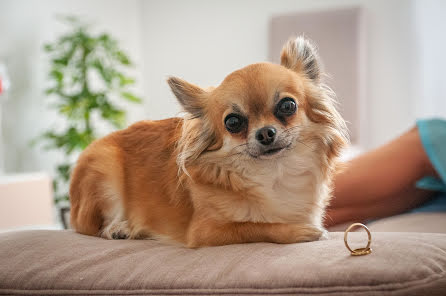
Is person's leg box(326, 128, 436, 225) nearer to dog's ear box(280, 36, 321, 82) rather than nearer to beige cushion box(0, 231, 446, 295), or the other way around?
dog's ear box(280, 36, 321, 82)

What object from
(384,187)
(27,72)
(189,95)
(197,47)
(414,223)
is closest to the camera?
(189,95)

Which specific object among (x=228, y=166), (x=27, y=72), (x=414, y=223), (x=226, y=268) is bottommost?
(x=414, y=223)

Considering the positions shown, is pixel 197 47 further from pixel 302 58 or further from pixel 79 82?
pixel 302 58

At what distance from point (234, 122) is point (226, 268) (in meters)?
0.47

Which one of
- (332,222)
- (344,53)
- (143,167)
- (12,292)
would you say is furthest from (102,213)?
(344,53)

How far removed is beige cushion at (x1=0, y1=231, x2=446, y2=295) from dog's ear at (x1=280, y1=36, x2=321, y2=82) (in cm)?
53

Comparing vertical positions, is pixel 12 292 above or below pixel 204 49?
below

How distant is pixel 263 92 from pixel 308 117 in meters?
0.21

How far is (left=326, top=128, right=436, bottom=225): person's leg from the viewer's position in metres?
2.18

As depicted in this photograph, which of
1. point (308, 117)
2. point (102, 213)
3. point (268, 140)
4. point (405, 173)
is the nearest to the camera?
point (268, 140)

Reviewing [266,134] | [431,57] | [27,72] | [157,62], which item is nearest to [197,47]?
[157,62]

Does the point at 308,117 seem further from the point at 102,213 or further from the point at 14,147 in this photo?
the point at 14,147

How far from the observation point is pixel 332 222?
2.20 m

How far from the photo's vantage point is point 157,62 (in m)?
6.50
